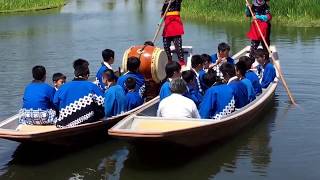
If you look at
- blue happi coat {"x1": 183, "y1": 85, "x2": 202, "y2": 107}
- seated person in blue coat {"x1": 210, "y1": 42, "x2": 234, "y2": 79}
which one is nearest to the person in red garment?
seated person in blue coat {"x1": 210, "y1": 42, "x2": 234, "y2": 79}

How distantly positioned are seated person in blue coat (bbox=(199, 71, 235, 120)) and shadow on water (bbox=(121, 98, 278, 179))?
16.0 inches

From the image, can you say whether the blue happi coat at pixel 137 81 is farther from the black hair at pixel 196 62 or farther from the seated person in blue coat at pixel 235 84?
the seated person in blue coat at pixel 235 84

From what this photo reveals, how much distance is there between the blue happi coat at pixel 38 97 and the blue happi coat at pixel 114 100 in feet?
2.48

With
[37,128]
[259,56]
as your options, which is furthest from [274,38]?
[37,128]

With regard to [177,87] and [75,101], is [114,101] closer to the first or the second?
[75,101]

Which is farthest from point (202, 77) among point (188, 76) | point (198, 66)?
point (188, 76)

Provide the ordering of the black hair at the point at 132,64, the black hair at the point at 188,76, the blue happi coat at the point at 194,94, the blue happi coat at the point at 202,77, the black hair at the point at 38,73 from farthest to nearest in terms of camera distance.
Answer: the blue happi coat at the point at 202,77
the black hair at the point at 132,64
the blue happi coat at the point at 194,94
the black hair at the point at 188,76
the black hair at the point at 38,73

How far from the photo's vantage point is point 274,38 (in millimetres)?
16391

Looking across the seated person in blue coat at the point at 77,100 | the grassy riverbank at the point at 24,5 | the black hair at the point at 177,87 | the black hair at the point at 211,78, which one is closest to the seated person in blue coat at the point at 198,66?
the black hair at the point at 211,78

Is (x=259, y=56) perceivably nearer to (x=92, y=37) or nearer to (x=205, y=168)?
(x=205, y=168)

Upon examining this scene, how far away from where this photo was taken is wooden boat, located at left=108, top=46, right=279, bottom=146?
5.61 meters

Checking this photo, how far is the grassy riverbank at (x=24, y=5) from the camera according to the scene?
1145 inches

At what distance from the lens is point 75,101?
6387mm

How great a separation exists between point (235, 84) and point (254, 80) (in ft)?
3.92
